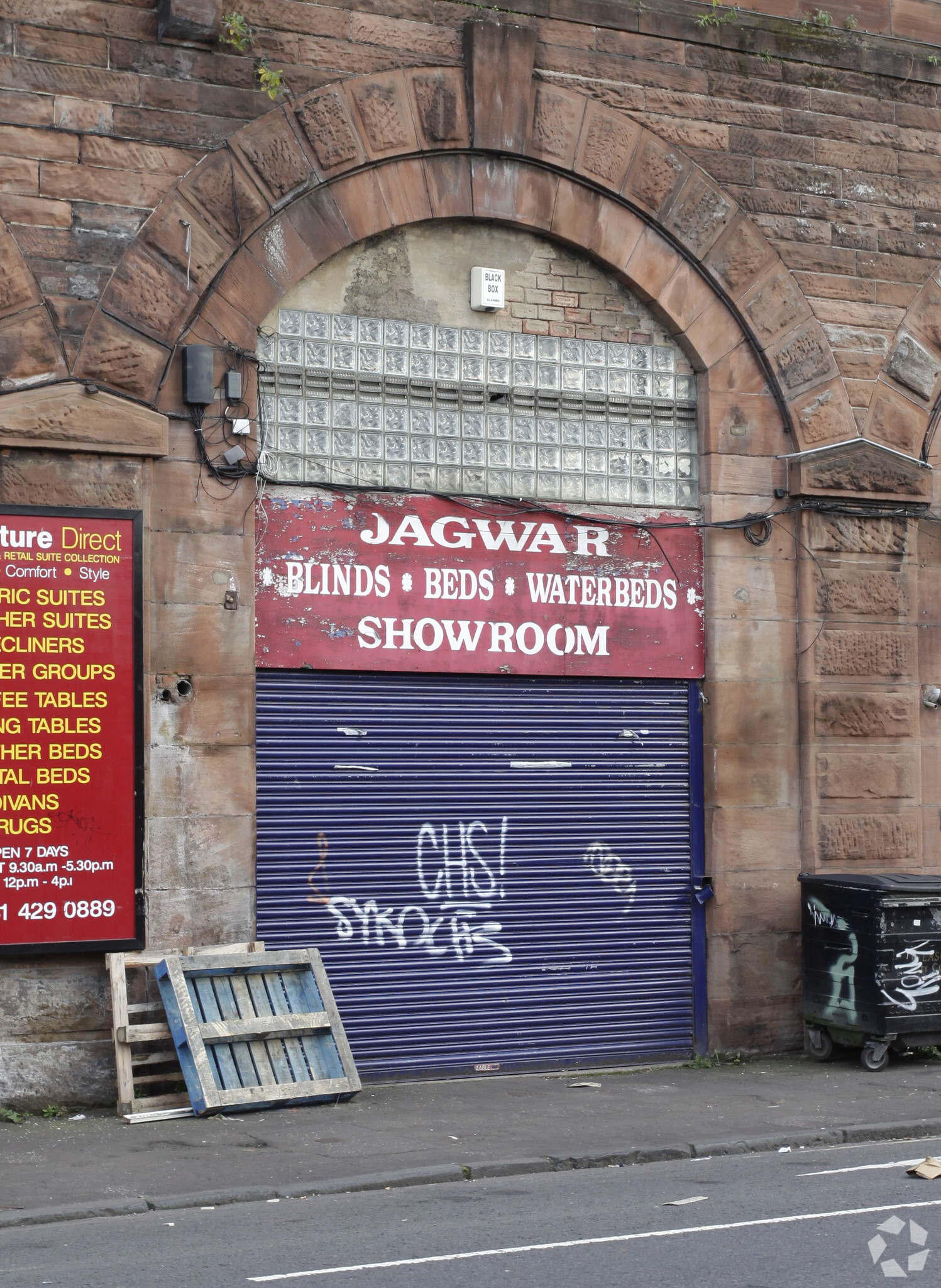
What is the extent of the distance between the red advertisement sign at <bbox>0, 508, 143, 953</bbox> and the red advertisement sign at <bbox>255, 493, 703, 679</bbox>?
45.3 inches

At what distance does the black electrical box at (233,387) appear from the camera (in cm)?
1118

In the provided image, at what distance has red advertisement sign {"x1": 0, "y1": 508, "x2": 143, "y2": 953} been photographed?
1035 centimetres

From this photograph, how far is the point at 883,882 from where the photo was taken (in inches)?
468

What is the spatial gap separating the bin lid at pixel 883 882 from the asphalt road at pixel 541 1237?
3.36 metres

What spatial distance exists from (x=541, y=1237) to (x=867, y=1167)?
2410 millimetres

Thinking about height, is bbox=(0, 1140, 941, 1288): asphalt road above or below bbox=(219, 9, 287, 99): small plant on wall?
below

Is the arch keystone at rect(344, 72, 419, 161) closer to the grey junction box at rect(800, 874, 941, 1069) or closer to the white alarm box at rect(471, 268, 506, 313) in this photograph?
the white alarm box at rect(471, 268, 506, 313)

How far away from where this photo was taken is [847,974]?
39.3 ft

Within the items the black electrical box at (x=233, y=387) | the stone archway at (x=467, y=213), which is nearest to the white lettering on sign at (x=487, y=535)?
the black electrical box at (x=233, y=387)

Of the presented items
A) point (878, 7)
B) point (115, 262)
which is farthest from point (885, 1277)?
point (878, 7)

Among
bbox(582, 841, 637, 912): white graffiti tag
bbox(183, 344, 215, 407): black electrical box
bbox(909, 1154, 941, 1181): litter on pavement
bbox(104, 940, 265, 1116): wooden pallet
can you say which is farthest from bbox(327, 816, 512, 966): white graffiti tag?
bbox(909, 1154, 941, 1181): litter on pavement

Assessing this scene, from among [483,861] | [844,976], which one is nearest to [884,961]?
[844,976]

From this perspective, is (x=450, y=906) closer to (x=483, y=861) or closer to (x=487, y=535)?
(x=483, y=861)

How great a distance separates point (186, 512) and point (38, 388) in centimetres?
128
